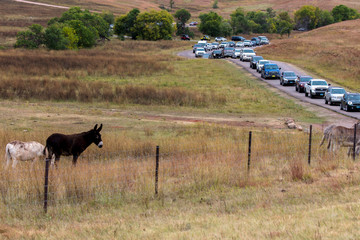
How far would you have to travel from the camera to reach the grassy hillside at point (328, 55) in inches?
2571

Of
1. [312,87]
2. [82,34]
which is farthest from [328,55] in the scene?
[82,34]

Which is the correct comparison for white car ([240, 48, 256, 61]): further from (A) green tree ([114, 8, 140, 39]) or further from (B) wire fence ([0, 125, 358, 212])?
(A) green tree ([114, 8, 140, 39])

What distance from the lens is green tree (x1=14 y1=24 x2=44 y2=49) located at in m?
91.7

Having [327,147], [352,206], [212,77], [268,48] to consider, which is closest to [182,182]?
[352,206]

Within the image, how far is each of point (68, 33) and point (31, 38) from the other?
8.85m

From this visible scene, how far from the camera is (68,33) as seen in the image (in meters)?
101

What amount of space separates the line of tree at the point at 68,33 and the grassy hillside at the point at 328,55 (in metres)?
34.3

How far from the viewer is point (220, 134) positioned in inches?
1016

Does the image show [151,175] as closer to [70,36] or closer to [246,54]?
[246,54]

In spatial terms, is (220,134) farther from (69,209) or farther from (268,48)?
(268,48)

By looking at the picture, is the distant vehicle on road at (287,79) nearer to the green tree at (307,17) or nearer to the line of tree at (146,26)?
the line of tree at (146,26)

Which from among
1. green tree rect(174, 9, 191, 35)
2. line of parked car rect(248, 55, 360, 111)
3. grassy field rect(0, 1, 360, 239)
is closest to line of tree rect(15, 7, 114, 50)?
line of parked car rect(248, 55, 360, 111)

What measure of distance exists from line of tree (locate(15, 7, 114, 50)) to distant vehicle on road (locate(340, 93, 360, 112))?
6476 cm

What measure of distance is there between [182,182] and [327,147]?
6.53 m
